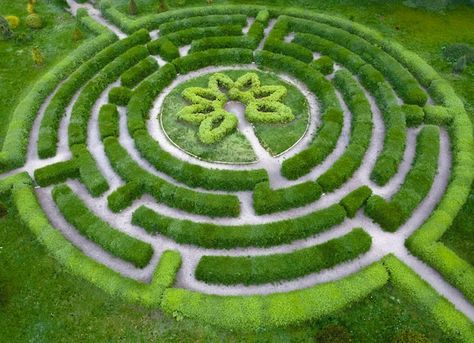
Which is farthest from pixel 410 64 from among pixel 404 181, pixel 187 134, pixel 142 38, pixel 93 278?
pixel 93 278

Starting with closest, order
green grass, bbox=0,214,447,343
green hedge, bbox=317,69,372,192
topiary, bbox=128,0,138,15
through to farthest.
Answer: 1. green grass, bbox=0,214,447,343
2. green hedge, bbox=317,69,372,192
3. topiary, bbox=128,0,138,15

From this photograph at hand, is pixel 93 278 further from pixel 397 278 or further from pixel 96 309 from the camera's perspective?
pixel 397 278

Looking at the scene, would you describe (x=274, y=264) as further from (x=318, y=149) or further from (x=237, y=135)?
(x=237, y=135)

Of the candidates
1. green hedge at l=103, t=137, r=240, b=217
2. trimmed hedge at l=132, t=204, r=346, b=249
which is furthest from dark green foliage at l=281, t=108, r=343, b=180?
green hedge at l=103, t=137, r=240, b=217

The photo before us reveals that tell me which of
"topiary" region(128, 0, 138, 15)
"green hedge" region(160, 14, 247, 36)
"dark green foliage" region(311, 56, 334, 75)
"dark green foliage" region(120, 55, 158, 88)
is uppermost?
"dark green foliage" region(311, 56, 334, 75)

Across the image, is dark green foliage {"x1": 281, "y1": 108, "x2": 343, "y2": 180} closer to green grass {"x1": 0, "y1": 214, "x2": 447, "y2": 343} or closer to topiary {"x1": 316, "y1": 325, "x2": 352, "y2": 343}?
green grass {"x1": 0, "y1": 214, "x2": 447, "y2": 343}

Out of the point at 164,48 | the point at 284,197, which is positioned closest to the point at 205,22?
the point at 164,48

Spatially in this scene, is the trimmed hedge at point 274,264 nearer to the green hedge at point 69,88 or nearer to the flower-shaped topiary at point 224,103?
the flower-shaped topiary at point 224,103
